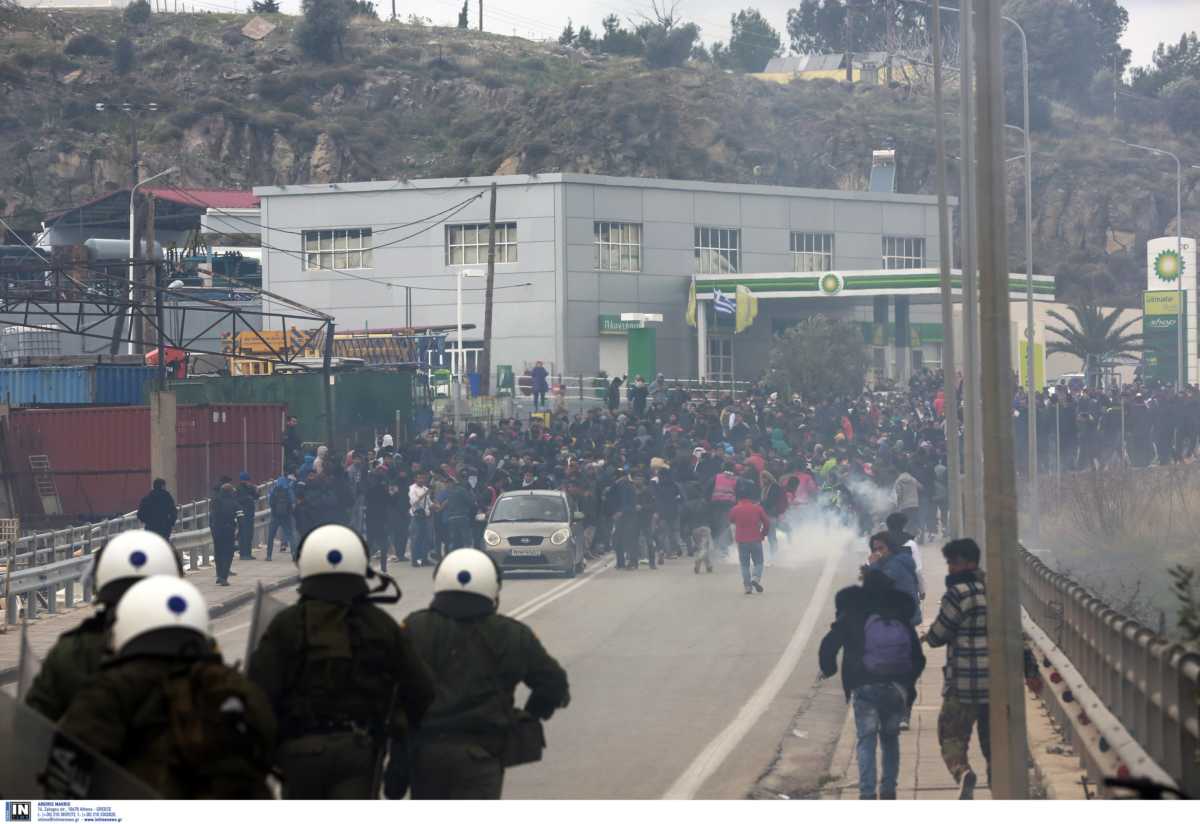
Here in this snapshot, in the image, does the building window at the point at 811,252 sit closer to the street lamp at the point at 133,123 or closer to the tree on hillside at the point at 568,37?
the street lamp at the point at 133,123

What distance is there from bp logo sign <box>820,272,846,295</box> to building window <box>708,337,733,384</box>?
4.55m

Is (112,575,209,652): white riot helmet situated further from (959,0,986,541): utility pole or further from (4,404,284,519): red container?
(4,404,284,519): red container

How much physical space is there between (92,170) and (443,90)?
29.0m

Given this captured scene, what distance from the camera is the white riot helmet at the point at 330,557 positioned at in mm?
6723

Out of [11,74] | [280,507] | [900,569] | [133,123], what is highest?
[11,74]

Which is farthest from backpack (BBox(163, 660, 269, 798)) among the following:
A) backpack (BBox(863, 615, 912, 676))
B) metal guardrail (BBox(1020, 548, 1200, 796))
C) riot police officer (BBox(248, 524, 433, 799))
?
backpack (BBox(863, 615, 912, 676))

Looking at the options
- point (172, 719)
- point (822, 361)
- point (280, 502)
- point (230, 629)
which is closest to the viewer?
point (172, 719)

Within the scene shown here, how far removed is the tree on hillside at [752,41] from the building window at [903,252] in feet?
274

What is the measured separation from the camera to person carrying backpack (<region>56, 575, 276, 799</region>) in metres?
5.16

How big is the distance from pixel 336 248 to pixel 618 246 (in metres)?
9.44

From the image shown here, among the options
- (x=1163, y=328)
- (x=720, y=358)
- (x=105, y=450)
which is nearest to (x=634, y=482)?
(x=105, y=450)

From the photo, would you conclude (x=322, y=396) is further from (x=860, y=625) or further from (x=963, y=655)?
(x=963, y=655)

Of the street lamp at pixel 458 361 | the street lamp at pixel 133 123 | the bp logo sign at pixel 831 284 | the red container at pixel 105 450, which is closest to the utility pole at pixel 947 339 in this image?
the red container at pixel 105 450

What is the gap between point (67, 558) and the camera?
81.4 feet
